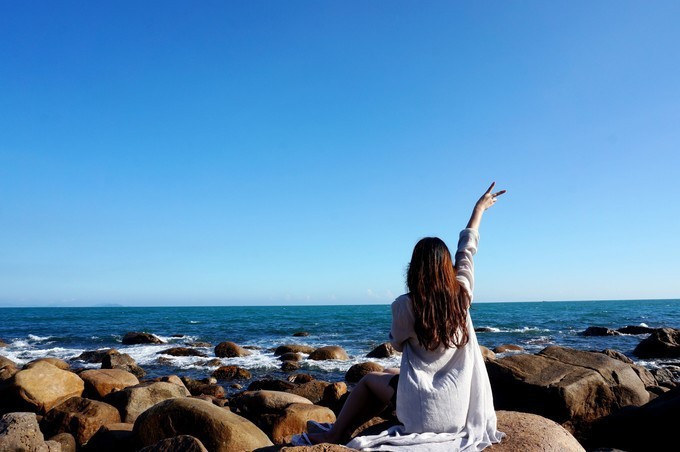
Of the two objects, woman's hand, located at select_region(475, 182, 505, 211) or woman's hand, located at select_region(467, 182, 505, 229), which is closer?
woman's hand, located at select_region(467, 182, 505, 229)

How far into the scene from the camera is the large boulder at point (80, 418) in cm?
829

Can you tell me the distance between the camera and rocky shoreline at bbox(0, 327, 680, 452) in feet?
18.9

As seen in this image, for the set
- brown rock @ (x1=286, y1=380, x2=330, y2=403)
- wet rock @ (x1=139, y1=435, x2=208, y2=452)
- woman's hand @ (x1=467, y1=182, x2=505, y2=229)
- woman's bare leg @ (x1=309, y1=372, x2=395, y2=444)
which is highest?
woman's hand @ (x1=467, y1=182, x2=505, y2=229)

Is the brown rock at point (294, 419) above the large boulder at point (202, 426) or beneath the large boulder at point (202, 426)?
beneath

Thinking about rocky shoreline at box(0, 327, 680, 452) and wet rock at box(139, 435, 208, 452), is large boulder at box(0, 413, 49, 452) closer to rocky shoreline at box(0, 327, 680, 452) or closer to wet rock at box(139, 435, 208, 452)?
rocky shoreline at box(0, 327, 680, 452)

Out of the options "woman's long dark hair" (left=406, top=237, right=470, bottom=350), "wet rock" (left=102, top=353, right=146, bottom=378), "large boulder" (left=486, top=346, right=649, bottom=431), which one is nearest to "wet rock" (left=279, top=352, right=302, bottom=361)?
"wet rock" (left=102, top=353, right=146, bottom=378)

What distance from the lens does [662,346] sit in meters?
19.8

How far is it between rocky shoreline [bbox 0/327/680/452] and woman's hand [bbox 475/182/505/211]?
6.07 ft

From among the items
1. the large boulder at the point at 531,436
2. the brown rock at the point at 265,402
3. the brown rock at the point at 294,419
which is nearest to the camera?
the large boulder at the point at 531,436

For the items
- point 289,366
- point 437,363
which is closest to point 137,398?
point 437,363

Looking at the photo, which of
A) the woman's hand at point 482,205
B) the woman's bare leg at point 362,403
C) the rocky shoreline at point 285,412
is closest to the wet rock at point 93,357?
the rocky shoreline at point 285,412

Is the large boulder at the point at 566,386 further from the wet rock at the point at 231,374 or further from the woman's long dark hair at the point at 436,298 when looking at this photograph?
the wet rock at the point at 231,374

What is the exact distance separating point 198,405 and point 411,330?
3.97 meters

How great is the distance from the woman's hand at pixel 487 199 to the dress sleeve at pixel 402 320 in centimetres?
112
